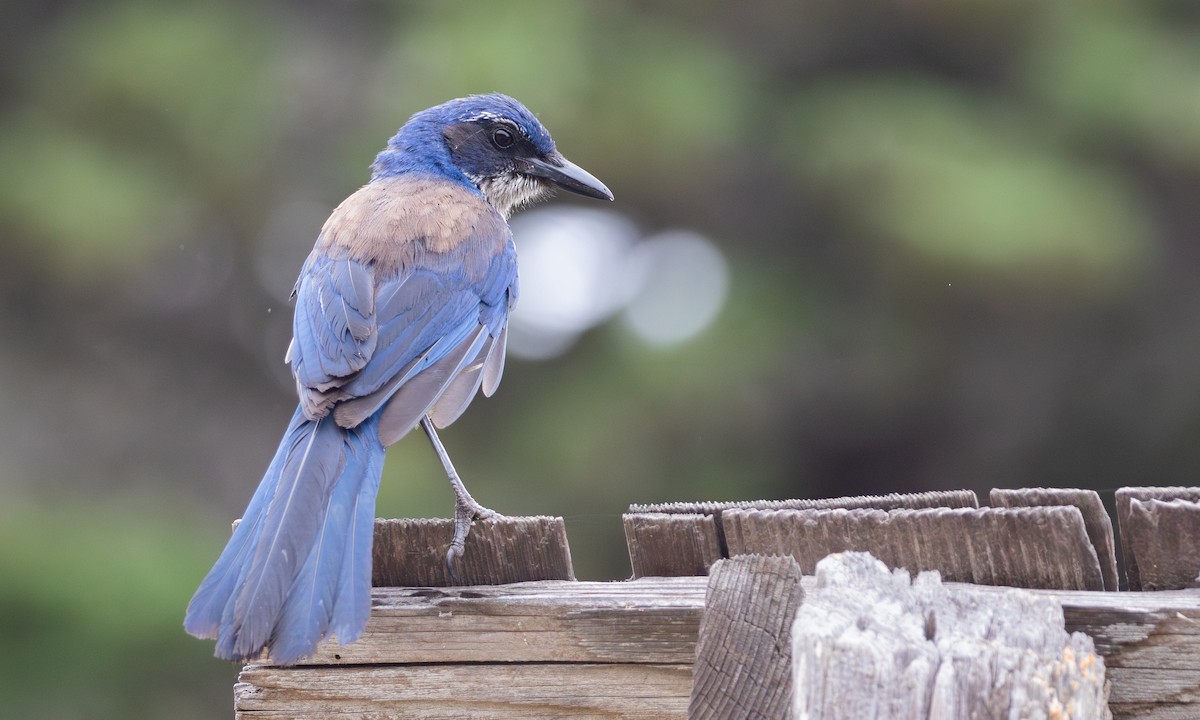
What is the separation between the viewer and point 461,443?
6.73 m

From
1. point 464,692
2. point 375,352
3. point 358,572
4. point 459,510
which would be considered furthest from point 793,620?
point 375,352

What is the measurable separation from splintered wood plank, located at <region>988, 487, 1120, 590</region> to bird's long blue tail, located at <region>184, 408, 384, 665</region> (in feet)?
3.63

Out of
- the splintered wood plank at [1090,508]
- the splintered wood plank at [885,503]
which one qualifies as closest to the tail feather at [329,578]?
the splintered wood plank at [885,503]

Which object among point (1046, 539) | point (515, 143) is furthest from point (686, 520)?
point (515, 143)

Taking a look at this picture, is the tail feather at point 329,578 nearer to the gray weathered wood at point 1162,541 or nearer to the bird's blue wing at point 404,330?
the bird's blue wing at point 404,330

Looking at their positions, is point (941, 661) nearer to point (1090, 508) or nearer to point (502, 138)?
point (1090, 508)

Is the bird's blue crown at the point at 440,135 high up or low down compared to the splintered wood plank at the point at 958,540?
up

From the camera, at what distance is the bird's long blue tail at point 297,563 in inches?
86.9

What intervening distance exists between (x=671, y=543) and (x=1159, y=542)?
0.79 meters

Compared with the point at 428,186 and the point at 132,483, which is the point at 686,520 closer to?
the point at 428,186

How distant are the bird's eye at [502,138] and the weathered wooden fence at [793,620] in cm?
267

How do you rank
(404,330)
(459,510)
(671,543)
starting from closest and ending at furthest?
(671,543)
(459,510)
(404,330)

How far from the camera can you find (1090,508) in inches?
83.4

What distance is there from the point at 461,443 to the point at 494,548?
432cm
